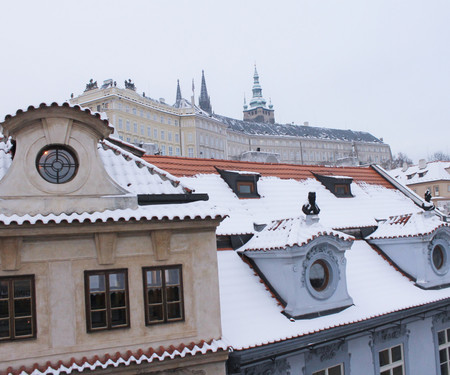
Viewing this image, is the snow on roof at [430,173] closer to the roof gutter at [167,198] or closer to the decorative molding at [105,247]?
the roof gutter at [167,198]

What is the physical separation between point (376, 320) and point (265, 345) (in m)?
3.69

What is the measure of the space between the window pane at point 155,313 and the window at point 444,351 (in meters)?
9.83

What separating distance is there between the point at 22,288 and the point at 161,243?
2547 millimetres

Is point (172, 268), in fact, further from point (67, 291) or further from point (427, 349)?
point (427, 349)

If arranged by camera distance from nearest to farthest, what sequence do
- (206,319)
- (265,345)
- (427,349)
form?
(206,319) → (265,345) → (427,349)

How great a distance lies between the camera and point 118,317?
27.8 ft

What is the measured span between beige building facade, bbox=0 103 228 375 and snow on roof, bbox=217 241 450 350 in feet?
3.79

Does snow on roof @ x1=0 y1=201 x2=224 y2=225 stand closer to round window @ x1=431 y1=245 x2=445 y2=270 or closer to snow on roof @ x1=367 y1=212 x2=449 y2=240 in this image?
snow on roof @ x1=367 y1=212 x2=449 y2=240

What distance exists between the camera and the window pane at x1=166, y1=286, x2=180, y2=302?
8875mm

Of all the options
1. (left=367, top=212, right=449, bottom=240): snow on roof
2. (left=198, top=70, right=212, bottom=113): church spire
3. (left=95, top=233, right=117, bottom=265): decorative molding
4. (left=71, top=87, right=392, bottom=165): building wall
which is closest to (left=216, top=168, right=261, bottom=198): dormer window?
(left=367, top=212, right=449, bottom=240): snow on roof

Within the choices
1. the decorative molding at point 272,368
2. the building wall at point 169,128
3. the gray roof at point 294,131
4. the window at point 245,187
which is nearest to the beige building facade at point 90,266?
the decorative molding at point 272,368

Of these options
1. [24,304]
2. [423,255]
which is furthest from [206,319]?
[423,255]

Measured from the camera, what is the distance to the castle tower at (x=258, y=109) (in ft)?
522

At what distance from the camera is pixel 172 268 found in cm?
896
